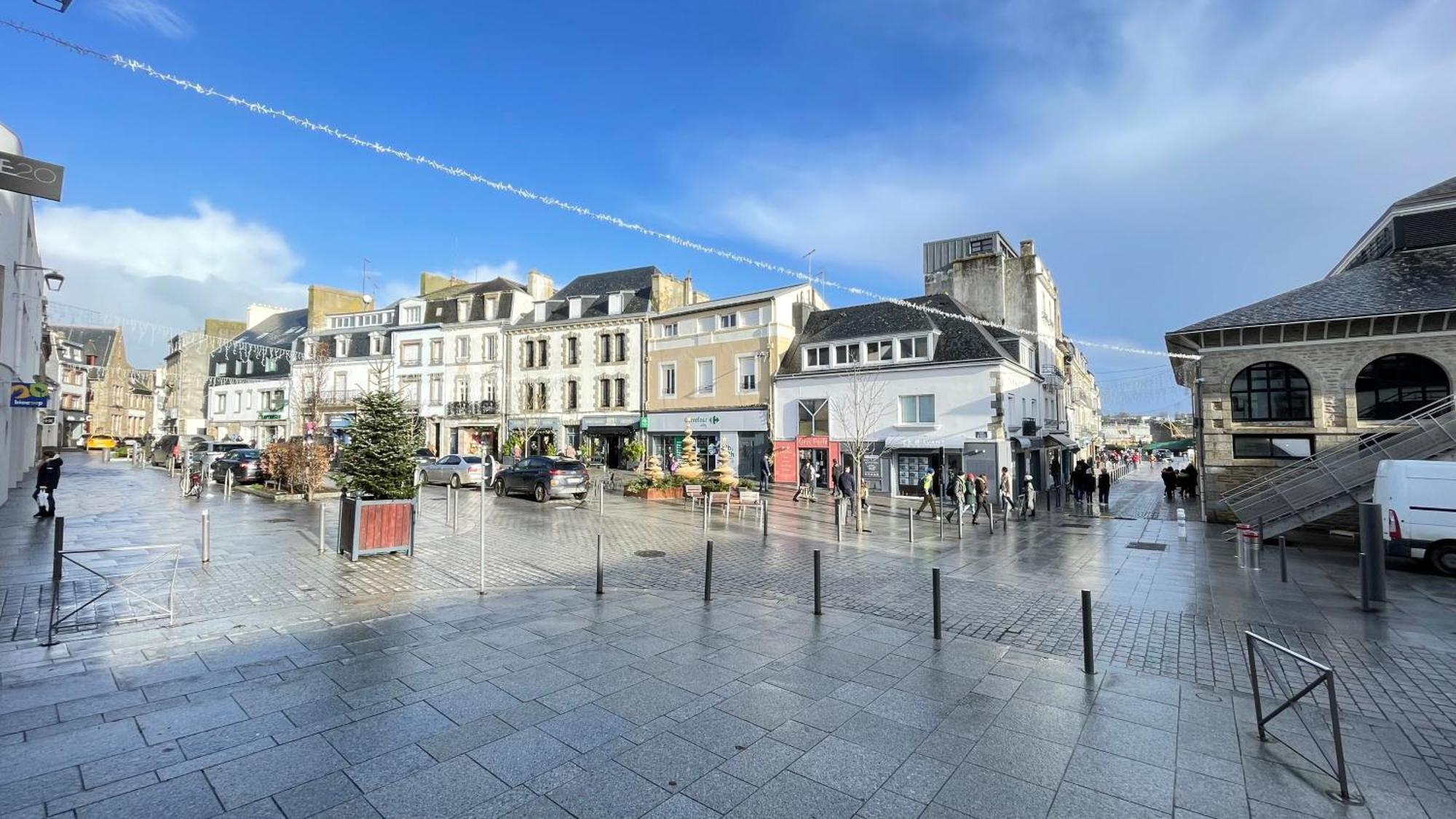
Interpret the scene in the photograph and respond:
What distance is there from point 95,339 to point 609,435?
201ft

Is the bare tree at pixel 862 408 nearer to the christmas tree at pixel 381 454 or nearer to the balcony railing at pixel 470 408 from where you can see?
the christmas tree at pixel 381 454

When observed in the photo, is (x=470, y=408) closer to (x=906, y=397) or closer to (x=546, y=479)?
(x=546, y=479)

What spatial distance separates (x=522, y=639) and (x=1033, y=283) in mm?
32762

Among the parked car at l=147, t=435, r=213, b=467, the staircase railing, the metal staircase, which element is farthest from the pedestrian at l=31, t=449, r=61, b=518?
the staircase railing

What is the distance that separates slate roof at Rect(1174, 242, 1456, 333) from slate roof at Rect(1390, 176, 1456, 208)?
353 millimetres

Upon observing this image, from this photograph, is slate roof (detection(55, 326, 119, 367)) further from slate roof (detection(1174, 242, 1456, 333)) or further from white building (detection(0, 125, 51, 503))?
slate roof (detection(1174, 242, 1456, 333))

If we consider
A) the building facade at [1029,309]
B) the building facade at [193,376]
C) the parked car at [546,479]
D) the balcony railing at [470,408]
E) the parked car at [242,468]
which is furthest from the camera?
the building facade at [193,376]

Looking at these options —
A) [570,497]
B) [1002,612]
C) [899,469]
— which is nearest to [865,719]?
[1002,612]

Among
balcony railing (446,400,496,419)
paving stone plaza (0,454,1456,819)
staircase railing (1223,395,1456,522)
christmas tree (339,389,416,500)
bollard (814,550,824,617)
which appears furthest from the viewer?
balcony railing (446,400,496,419)

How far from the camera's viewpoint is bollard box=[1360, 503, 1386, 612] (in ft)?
29.0

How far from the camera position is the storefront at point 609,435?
3562 cm

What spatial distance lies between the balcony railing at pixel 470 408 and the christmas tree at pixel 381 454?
2839cm

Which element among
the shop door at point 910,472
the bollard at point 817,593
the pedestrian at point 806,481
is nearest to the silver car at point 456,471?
the pedestrian at point 806,481

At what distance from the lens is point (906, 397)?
2722 centimetres
